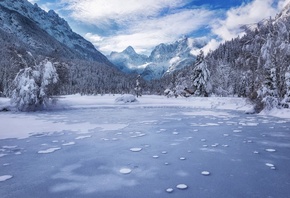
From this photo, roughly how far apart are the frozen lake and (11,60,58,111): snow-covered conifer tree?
34.8ft

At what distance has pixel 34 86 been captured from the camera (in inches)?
764

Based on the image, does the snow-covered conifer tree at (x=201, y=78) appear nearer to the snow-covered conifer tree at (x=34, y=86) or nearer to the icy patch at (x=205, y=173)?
the snow-covered conifer tree at (x=34, y=86)

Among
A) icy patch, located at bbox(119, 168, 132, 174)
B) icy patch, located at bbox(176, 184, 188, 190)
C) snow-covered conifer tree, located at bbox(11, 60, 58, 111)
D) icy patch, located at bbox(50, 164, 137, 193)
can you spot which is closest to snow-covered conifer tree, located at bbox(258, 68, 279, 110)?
icy patch, located at bbox(119, 168, 132, 174)

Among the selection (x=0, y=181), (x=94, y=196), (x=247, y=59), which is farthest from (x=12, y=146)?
(x=247, y=59)

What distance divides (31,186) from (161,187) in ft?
8.32

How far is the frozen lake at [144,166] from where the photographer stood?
4523mm

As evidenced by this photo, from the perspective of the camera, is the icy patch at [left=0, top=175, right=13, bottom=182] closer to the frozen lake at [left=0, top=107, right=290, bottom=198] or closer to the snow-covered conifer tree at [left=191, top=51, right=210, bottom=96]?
the frozen lake at [left=0, top=107, right=290, bottom=198]

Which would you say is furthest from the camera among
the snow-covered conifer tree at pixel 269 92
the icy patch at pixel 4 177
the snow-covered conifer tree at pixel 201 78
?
the snow-covered conifer tree at pixel 201 78

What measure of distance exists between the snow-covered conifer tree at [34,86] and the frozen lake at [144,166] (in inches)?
418

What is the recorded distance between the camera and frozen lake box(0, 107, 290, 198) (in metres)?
4.52

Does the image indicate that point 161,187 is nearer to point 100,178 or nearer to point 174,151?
point 100,178

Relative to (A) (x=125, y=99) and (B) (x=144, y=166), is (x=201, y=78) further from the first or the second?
(B) (x=144, y=166)

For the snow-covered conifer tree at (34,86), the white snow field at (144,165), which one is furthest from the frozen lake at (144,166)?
the snow-covered conifer tree at (34,86)

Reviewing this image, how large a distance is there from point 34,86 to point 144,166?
1633 cm
